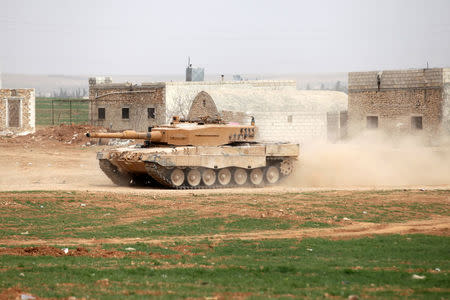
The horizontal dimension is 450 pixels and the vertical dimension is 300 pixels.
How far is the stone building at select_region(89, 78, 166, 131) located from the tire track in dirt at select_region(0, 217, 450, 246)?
28.7m

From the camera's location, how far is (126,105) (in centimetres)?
4956

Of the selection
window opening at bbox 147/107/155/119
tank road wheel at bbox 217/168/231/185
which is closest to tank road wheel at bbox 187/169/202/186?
tank road wheel at bbox 217/168/231/185

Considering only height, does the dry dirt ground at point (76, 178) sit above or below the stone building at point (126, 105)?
below

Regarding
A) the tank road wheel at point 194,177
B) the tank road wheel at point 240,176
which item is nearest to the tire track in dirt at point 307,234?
the tank road wheel at point 194,177

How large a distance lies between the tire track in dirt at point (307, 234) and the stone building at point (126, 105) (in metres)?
28.7

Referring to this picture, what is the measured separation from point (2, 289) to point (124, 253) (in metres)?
4.14

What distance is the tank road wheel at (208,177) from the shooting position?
28.3 m

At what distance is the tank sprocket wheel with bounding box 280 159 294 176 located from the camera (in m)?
30.6

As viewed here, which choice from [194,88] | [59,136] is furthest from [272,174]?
[59,136]

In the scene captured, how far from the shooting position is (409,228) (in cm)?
1842

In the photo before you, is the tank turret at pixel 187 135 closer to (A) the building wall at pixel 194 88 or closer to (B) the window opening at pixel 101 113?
(A) the building wall at pixel 194 88

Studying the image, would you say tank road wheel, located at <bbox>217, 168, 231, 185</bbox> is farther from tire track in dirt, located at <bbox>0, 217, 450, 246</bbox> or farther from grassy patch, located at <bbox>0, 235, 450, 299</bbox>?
grassy patch, located at <bbox>0, 235, 450, 299</bbox>

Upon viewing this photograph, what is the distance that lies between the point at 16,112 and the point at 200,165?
2892 centimetres

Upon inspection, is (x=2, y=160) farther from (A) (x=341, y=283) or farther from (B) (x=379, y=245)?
(A) (x=341, y=283)
